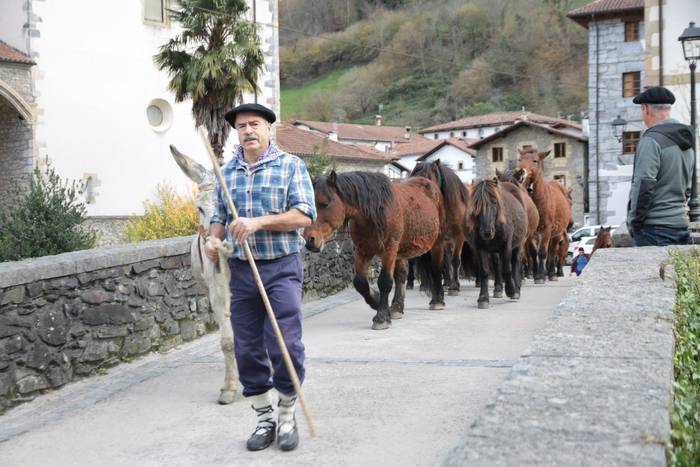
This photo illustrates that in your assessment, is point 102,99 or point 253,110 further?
point 102,99

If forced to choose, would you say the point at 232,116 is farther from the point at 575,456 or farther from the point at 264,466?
the point at 575,456

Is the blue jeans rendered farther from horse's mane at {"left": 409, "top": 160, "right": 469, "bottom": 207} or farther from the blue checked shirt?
horse's mane at {"left": 409, "top": 160, "right": 469, "bottom": 207}

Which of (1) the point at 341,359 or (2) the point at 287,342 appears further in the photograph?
(1) the point at 341,359

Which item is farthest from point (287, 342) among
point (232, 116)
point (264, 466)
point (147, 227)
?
point (147, 227)

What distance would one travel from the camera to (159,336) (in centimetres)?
801

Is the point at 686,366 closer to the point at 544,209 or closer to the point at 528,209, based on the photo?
the point at 528,209

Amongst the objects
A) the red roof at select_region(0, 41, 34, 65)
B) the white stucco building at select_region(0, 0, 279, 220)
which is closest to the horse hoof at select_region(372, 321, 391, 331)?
the white stucco building at select_region(0, 0, 279, 220)

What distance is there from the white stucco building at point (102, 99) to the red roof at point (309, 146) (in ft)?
22.0

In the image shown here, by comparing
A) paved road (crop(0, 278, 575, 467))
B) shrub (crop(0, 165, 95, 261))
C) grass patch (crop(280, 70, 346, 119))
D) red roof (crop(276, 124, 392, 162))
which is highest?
grass patch (crop(280, 70, 346, 119))

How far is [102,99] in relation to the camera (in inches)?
1096

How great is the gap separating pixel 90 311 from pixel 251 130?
9.80 ft

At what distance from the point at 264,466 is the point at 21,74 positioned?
24.2m

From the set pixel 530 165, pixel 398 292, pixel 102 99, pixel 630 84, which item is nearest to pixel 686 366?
pixel 398 292

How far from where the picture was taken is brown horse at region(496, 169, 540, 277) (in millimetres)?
13148
